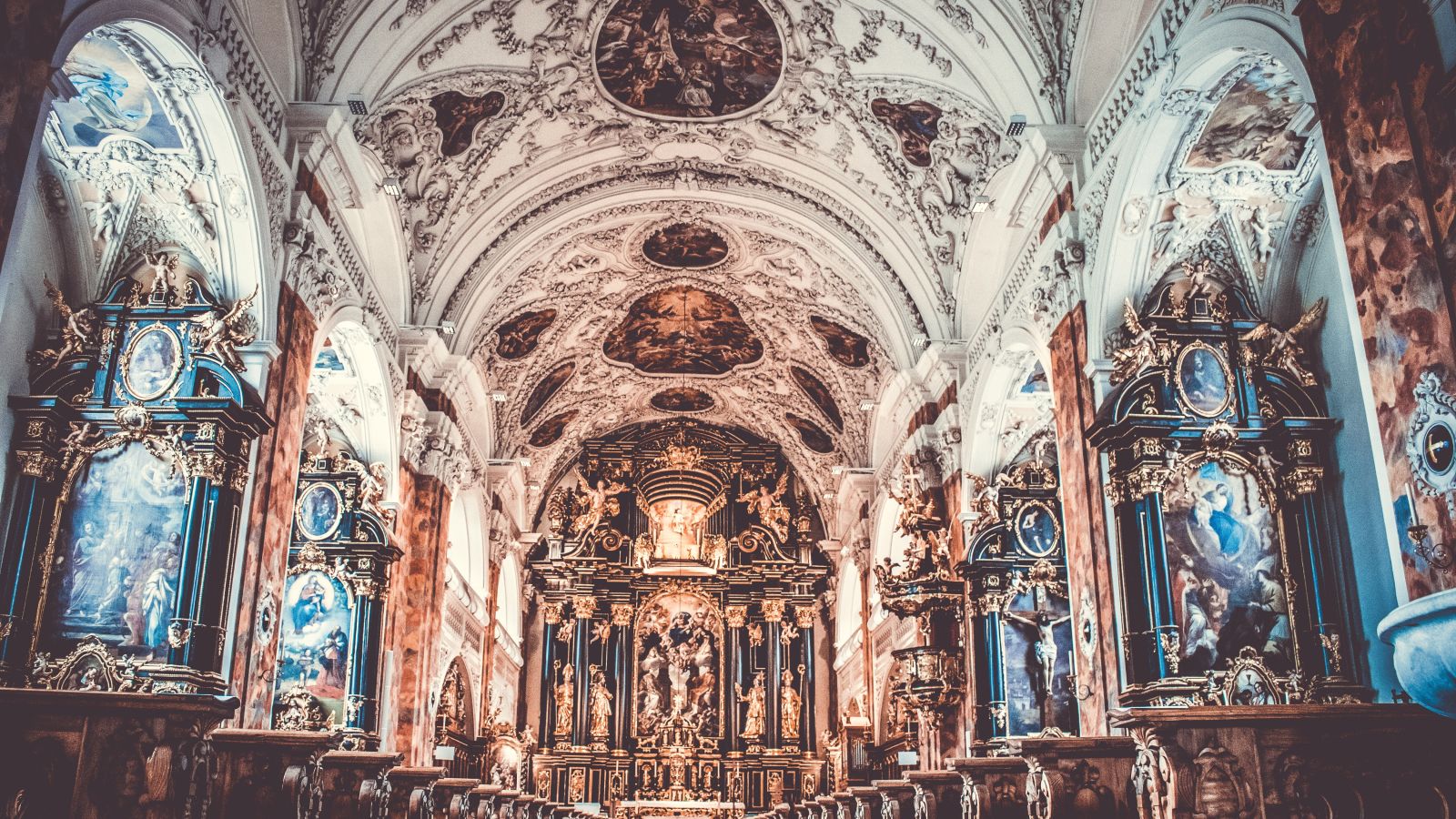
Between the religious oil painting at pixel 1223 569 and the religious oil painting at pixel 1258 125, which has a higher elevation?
the religious oil painting at pixel 1258 125

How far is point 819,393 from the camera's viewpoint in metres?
22.9

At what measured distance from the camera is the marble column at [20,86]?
600cm

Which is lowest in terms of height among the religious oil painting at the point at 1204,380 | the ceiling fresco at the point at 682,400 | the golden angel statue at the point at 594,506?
the religious oil painting at the point at 1204,380

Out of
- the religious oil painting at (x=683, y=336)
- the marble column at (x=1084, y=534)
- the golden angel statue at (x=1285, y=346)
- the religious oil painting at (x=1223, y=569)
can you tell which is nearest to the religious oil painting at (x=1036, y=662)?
the marble column at (x=1084, y=534)

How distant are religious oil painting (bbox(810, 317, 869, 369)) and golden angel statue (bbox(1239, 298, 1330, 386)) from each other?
9391 millimetres

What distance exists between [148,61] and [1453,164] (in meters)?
8.41

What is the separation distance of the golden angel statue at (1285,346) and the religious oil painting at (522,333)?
12.1 meters

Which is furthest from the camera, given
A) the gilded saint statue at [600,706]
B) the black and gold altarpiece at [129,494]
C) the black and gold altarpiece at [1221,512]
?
the gilded saint statue at [600,706]

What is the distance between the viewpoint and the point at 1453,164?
18.3ft

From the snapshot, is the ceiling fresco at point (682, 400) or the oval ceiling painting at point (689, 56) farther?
the ceiling fresco at point (682, 400)

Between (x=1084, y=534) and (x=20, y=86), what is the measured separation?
8481 mm

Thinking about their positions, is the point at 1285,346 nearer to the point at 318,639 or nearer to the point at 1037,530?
the point at 1037,530

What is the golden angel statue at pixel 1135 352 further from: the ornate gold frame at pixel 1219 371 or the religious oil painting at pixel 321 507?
the religious oil painting at pixel 321 507

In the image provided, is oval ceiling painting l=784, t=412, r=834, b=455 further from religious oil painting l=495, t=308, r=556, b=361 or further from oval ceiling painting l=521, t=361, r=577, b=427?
religious oil painting l=495, t=308, r=556, b=361
